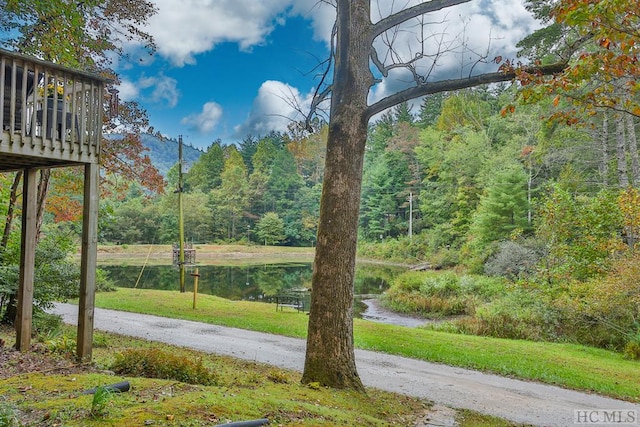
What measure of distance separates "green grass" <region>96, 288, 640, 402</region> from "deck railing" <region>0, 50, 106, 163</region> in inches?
267

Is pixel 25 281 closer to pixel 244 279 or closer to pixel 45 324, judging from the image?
pixel 45 324

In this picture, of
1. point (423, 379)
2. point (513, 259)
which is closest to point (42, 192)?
point (423, 379)

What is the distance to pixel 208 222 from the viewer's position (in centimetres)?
4712

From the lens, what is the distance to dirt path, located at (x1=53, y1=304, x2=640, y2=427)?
5949 mm

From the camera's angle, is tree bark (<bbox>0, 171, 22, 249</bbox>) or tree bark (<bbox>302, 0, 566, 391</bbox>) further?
tree bark (<bbox>0, 171, 22, 249</bbox>)

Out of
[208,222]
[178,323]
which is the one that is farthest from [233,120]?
[178,323]

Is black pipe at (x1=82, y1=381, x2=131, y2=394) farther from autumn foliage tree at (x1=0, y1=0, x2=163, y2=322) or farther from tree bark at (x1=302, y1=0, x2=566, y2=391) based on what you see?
autumn foliage tree at (x1=0, y1=0, x2=163, y2=322)

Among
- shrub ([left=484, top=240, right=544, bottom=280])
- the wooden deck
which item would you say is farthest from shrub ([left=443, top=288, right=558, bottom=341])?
the wooden deck

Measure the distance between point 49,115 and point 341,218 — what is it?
4046mm

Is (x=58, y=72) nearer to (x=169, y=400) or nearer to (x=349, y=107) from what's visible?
(x=349, y=107)

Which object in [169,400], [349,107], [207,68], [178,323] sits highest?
[207,68]

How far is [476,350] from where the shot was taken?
9578 millimetres

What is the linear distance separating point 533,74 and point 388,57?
2119mm

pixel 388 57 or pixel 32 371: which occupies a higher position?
pixel 388 57
